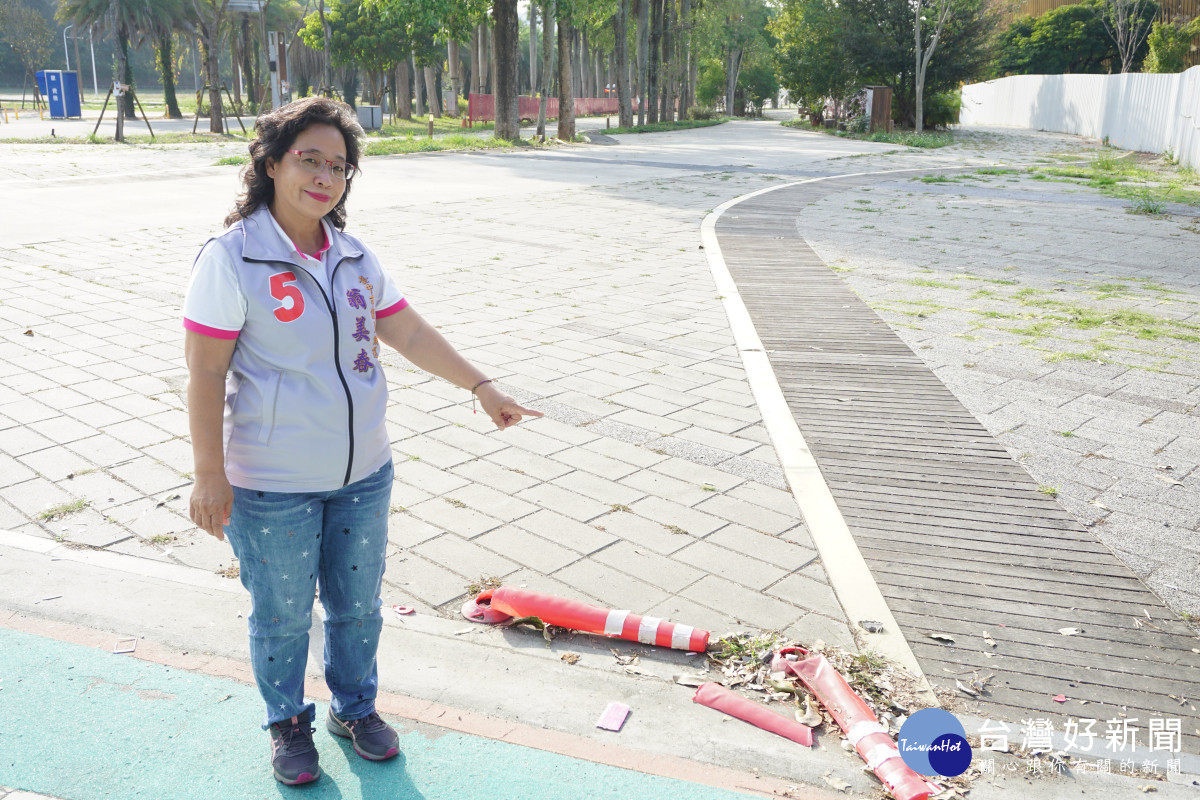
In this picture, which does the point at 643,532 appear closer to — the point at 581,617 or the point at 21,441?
the point at 581,617

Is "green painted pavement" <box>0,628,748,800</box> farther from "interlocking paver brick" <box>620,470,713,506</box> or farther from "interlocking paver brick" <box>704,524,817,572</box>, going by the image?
"interlocking paver brick" <box>620,470,713,506</box>

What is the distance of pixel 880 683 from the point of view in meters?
3.11

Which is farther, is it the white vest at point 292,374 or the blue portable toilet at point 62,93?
the blue portable toilet at point 62,93

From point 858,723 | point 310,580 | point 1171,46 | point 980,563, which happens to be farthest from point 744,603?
point 1171,46

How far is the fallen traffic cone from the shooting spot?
10.9 feet

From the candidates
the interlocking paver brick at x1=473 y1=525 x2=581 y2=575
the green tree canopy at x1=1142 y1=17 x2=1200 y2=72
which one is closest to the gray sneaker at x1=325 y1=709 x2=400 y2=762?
the interlocking paver brick at x1=473 y1=525 x2=581 y2=575

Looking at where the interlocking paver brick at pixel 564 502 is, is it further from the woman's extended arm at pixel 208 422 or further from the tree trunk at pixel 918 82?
the tree trunk at pixel 918 82

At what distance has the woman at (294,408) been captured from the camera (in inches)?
93.5

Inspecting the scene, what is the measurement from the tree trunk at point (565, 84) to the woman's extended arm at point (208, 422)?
2791cm

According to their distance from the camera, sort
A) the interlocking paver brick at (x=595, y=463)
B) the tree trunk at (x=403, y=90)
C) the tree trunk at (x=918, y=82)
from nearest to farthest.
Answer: the interlocking paver brick at (x=595, y=463), the tree trunk at (x=918, y=82), the tree trunk at (x=403, y=90)

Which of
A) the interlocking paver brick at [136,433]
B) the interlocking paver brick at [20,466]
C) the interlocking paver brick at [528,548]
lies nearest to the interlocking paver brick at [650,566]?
the interlocking paver brick at [528,548]

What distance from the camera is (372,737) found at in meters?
2.79

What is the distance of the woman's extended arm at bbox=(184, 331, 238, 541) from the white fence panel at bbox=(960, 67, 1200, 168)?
23.8m

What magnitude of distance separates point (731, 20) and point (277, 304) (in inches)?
2166
